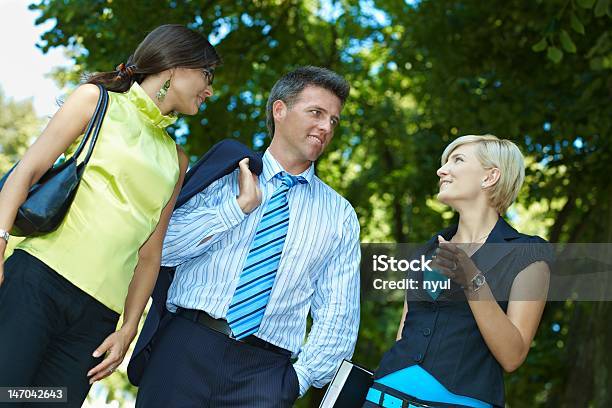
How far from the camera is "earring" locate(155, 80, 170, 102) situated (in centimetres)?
357

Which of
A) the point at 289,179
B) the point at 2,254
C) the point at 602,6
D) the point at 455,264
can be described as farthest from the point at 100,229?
the point at 602,6

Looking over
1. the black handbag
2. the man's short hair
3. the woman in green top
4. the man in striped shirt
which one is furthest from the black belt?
the man's short hair

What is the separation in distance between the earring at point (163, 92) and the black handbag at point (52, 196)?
0.38 meters

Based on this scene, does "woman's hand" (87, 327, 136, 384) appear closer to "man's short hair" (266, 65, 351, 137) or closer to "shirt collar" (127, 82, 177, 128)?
"shirt collar" (127, 82, 177, 128)

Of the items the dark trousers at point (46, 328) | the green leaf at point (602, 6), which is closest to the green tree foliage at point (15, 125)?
the green leaf at point (602, 6)

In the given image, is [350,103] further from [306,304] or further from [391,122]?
[306,304]

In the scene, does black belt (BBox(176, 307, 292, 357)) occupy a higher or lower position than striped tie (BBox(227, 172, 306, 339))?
lower

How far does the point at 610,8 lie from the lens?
7.11 metres

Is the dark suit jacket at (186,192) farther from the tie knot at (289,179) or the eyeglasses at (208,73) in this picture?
the eyeglasses at (208,73)

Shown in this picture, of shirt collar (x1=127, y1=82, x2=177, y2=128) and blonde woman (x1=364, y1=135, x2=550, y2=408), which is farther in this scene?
shirt collar (x1=127, y1=82, x2=177, y2=128)

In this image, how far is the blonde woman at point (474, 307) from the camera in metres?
3.27

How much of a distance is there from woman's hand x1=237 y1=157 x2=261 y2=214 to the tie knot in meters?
0.28

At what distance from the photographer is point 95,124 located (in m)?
3.30

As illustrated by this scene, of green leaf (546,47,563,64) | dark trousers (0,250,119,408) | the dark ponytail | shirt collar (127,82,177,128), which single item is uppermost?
green leaf (546,47,563,64)
